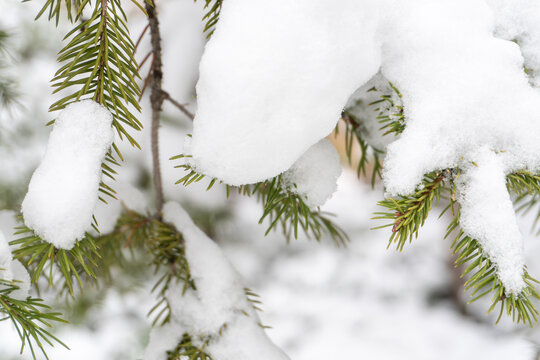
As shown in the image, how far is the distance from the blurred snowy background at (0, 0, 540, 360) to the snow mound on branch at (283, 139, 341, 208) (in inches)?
35.9

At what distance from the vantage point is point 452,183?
454 mm

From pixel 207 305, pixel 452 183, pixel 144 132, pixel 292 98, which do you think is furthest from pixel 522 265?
pixel 144 132

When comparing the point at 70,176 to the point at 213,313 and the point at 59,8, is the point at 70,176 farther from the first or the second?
the point at 213,313

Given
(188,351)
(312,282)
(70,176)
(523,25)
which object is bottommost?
(312,282)

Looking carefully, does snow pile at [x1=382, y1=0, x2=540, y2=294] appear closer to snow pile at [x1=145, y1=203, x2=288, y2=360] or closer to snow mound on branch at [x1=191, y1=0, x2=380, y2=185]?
snow mound on branch at [x1=191, y1=0, x2=380, y2=185]

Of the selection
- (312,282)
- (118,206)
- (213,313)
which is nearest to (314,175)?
(213,313)

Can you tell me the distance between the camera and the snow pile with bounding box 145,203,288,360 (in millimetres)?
616

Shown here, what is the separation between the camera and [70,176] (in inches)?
16.8

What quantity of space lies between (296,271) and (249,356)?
191cm

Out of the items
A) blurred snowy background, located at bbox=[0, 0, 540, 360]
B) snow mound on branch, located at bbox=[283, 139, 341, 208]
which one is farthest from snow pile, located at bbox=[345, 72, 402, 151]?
blurred snowy background, located at bbox=[0, 0, 540, 360]

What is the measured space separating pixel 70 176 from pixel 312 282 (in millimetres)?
2171

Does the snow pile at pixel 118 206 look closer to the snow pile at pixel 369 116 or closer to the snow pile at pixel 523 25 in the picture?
the snow pile at pixel 369 116

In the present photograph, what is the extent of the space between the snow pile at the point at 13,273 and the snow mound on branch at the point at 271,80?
24 centimetres

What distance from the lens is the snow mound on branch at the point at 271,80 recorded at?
1.36 ft
